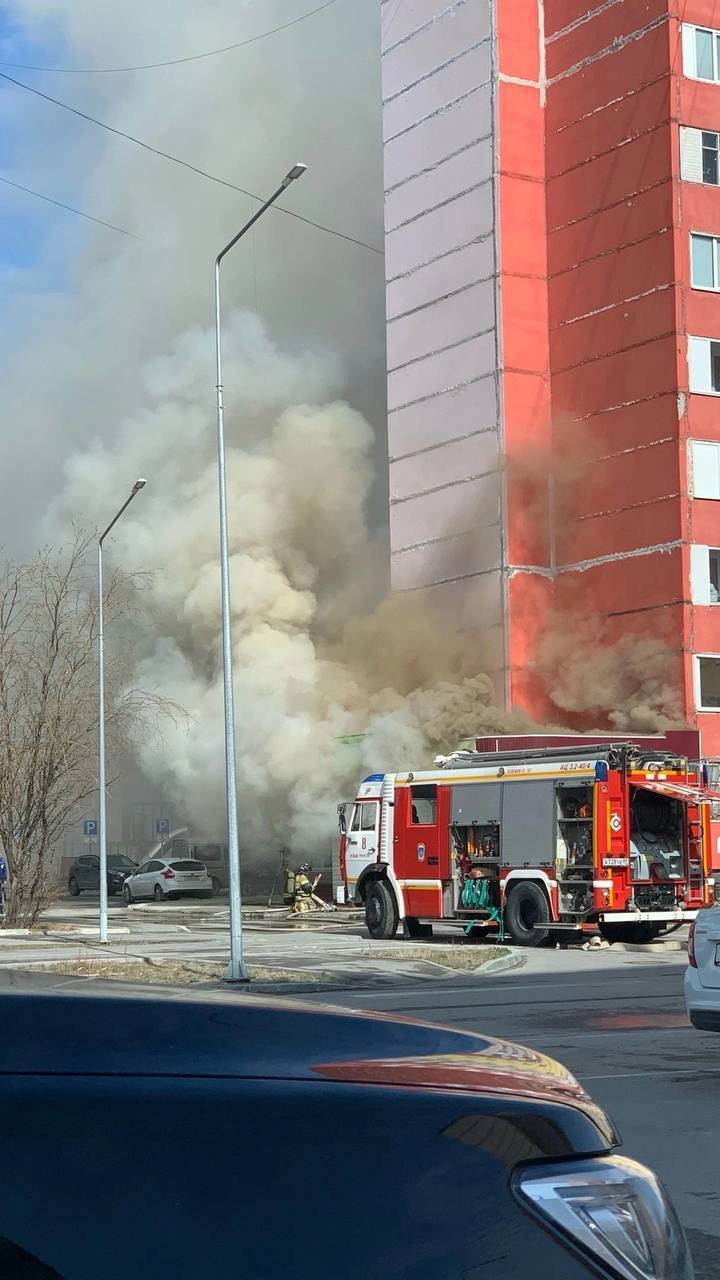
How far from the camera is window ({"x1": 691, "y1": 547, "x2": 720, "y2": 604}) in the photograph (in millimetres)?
37719

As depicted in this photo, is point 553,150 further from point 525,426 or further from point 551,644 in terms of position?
point 551,644

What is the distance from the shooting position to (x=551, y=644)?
41.8 meters

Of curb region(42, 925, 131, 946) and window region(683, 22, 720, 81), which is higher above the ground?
window region(683, 22, 720, 81)

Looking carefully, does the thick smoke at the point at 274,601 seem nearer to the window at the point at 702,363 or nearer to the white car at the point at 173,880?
the white car at the point at 173,880

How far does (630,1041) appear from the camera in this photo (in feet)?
41.6

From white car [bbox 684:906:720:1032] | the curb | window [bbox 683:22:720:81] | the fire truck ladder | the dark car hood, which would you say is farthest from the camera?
window [bbox 683:22:720:81]

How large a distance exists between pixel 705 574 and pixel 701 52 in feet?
43.3

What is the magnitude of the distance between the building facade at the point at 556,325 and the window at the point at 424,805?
12330 mm

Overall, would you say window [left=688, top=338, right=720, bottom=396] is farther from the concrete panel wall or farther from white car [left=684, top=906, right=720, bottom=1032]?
white car [left=684, top=906, right=720, bottom=1032]

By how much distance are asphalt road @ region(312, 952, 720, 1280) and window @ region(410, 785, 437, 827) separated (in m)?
4.27

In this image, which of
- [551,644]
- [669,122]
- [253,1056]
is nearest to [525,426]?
[551,644]

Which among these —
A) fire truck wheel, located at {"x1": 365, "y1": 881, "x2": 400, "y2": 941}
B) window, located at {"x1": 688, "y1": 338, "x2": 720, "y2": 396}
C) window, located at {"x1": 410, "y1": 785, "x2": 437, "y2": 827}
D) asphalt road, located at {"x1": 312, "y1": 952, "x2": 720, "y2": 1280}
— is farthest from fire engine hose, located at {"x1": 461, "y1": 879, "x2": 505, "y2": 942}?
window, located at {"x1": 688, "y1": 338, "x2": 720, "y2": 396}

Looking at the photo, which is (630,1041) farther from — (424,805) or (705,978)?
(424,805)

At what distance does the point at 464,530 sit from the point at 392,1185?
42.0m
